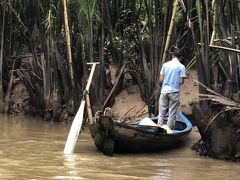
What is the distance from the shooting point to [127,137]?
8422 millimetres

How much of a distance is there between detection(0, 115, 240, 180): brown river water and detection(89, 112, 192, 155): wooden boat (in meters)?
0.15

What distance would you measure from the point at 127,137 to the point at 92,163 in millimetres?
919

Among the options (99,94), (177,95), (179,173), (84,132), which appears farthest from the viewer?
(99,94)

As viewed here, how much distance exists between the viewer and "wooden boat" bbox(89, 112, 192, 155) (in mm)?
8227

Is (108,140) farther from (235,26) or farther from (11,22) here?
(11,22)

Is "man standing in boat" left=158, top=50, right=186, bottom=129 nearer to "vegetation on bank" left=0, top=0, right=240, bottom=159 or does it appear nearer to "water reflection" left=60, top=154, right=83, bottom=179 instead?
"vegetation on bank" left=0, top=0, right=240, bottom=159

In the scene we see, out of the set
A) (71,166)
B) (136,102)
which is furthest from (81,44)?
(71,166)

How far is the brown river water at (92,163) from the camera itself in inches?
274

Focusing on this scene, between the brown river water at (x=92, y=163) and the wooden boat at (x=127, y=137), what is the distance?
0.49 ft

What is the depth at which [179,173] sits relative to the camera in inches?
292

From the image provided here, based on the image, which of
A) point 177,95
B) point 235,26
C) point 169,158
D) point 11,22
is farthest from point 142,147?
point 11,22

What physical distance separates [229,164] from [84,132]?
168 inches

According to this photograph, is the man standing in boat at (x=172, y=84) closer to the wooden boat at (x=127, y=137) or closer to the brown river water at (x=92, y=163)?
the wooden boat at (x=127, y=137)

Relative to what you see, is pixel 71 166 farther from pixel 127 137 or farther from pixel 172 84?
pixel 172 84
